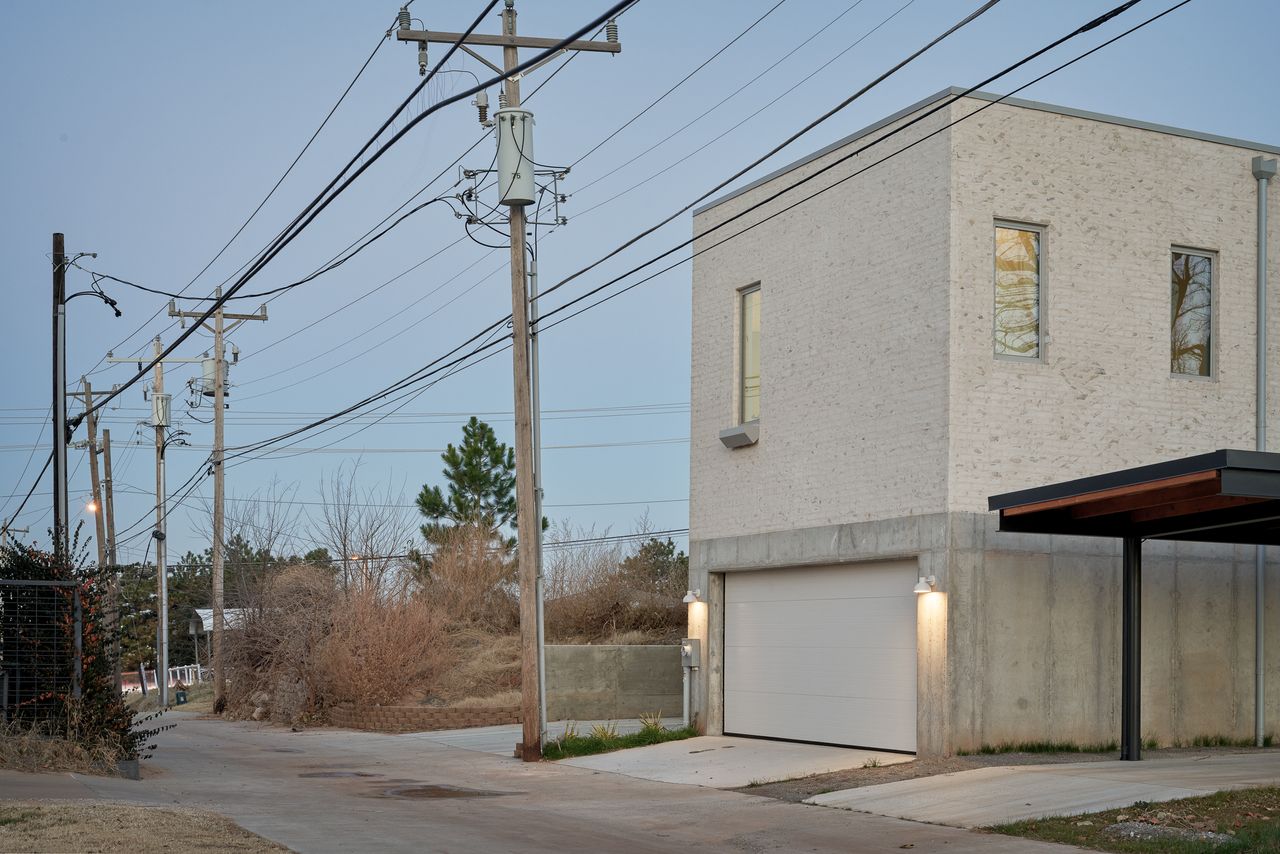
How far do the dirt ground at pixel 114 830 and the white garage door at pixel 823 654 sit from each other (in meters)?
8.84

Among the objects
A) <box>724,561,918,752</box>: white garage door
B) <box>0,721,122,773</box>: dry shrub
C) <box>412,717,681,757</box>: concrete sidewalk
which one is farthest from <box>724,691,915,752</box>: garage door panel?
<box>0,721,122,773</box>: dry shrub

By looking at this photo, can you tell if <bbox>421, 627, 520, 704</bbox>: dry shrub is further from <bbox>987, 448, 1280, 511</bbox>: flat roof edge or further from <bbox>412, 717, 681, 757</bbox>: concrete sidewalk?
<bbox>987, 448, 1280, 511</bbox>: flat roof edge

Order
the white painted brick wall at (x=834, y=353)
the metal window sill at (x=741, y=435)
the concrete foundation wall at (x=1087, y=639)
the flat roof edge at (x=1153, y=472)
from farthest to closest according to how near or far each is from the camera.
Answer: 1. the metal window sill at (x=741, y=435)
2. the white painted brick wall at (x=834, y=353)
3. the concrete foundation wall at (x=1087, y=639)
4. the flat roof edge at (x=1153, y=472)

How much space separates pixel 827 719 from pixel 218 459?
2384 cm

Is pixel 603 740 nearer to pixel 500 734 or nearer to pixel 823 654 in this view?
pixel 823 654

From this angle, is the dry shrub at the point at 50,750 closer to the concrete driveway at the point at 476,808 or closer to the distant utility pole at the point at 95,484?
the concrete driveway at the point at 476,808

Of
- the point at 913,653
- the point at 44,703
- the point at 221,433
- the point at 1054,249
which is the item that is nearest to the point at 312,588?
the point at 221,433

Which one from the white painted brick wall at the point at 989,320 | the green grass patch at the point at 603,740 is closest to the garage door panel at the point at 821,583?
the white painted brick wall at the point at 989,320

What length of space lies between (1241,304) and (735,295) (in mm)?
7357

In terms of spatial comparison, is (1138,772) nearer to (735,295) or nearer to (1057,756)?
(1057,756)

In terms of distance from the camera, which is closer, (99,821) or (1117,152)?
(99,821)

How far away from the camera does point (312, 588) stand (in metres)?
30.9

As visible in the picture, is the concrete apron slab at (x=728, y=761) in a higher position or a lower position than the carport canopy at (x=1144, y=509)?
lower

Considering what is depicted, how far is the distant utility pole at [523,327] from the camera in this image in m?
19.9
